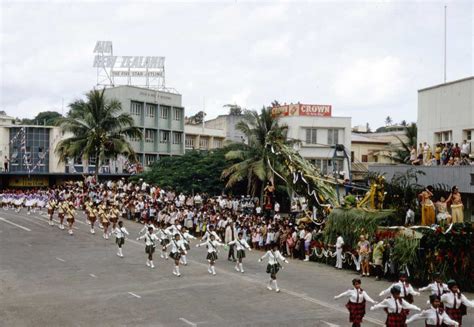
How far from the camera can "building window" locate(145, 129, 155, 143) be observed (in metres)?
63.1

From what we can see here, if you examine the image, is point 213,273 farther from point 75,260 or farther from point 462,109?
point 462,109

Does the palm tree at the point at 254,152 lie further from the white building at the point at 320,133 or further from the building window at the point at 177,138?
the building window at the point at 177,138

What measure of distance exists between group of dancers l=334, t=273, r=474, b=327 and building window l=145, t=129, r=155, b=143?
50744mm

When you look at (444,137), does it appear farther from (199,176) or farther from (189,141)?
(189,141)

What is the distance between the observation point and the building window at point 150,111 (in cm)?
6262

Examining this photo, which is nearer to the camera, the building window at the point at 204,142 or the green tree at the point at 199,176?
the green tree at the point at 199,176

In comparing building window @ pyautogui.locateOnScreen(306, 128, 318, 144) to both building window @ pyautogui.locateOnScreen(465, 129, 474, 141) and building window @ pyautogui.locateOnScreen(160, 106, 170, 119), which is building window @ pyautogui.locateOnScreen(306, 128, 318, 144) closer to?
building window @ pyautogui.locateOnScreen(160, 106, 170, 119)

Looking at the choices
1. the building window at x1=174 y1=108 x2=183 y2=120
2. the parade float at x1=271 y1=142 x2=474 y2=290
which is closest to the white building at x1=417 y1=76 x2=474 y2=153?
the parade float at x1=271 y1=142 x2=474 y2=290

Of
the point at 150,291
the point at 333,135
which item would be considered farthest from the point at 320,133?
the point at 150,291

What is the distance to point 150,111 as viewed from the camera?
207ft

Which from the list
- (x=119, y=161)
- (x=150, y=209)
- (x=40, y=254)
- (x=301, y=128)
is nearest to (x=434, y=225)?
(x=40, y=254)

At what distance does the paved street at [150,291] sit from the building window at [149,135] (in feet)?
113

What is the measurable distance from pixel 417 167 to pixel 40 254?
17234 millimetres

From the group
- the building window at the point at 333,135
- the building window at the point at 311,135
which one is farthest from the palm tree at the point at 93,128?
the building window at the point at 333,135
